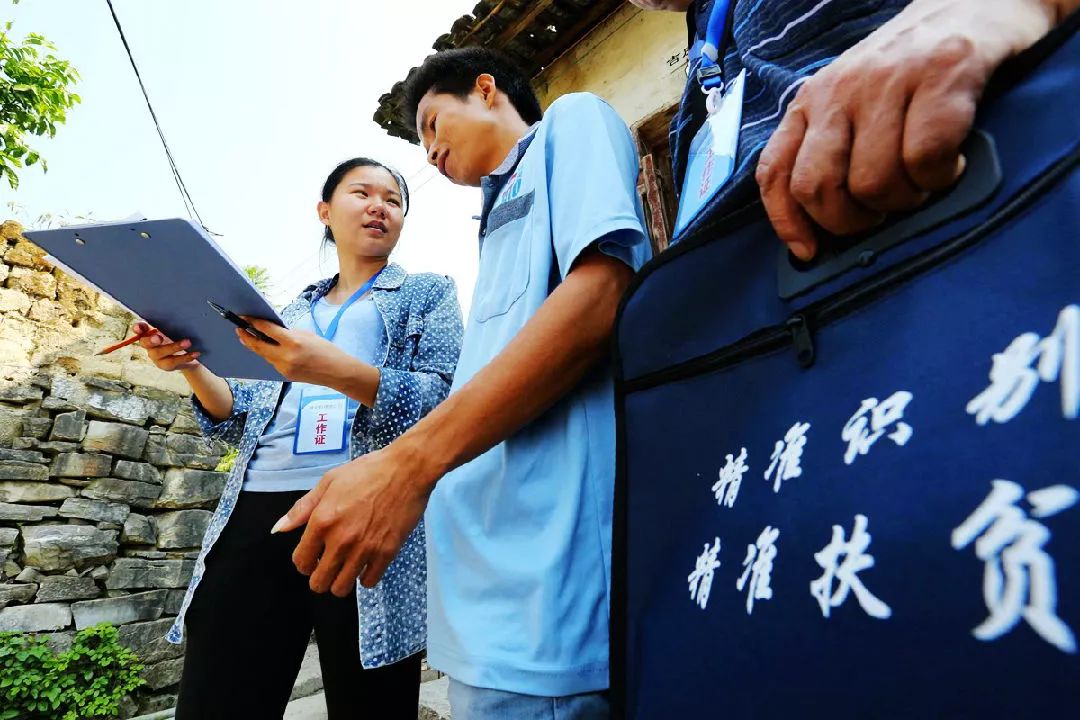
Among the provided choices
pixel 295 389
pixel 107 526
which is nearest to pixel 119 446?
pixel 107 526

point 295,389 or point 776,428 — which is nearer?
point 776,428

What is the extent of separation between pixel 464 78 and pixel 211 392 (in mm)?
1115

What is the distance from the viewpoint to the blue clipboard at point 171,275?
1.19m

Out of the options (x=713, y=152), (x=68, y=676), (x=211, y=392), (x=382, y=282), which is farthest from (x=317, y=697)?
(x=713, y=152)

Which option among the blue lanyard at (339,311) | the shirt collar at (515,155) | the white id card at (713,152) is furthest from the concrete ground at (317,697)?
the white id card at (713,152)

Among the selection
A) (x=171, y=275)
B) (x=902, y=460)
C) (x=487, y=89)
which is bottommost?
(x=902, y=460)

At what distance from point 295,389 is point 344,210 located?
643mm

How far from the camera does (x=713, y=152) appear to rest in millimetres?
637

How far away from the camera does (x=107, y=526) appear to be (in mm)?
3775

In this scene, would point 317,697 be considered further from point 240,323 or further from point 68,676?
point 240,323

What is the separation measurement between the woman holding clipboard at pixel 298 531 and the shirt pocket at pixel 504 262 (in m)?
0.46

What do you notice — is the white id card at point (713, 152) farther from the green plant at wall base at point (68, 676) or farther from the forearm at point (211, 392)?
the green plant at wall base at point (68, 676)

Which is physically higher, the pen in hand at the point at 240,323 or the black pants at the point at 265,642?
the pen in hand at the point at 240,323

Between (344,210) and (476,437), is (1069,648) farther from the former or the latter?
(344,210)
